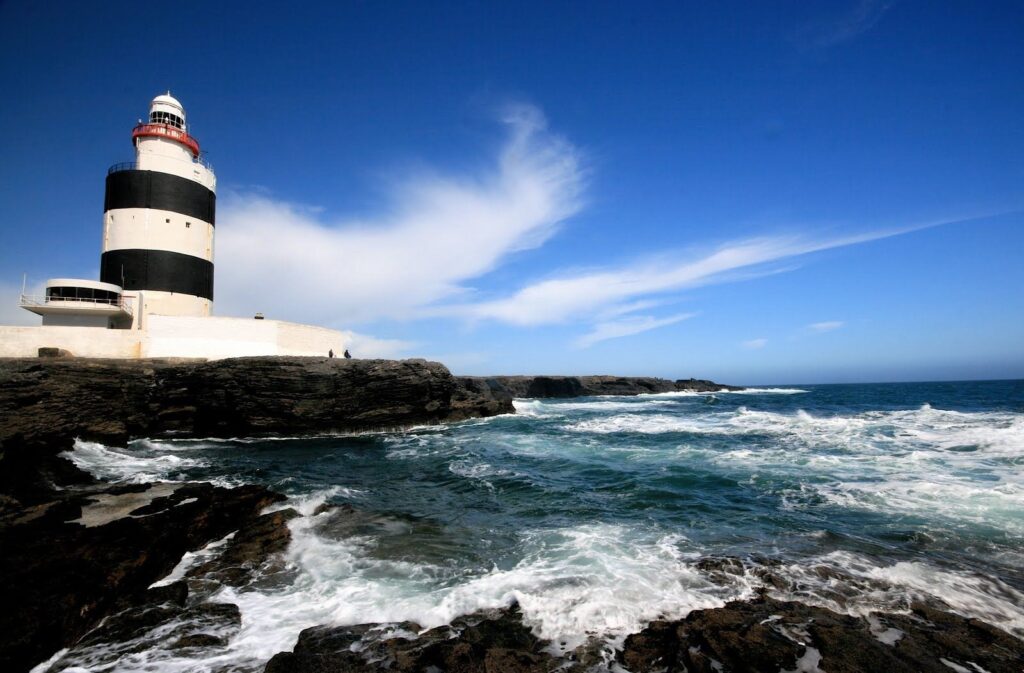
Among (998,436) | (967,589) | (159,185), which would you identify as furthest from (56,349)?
(998,436)

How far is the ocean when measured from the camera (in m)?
5.42

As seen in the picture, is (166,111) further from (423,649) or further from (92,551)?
(423,649)

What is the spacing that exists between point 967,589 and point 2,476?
16.9m

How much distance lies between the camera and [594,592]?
5793 millimetres

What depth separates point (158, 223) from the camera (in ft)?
70.3

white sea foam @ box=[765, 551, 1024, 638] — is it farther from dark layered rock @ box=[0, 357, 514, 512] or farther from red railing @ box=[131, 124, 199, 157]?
red railing @ box=[131, 124, 199, 157]

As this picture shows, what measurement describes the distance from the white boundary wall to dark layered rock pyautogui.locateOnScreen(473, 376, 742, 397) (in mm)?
47621

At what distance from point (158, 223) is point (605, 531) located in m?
23.9

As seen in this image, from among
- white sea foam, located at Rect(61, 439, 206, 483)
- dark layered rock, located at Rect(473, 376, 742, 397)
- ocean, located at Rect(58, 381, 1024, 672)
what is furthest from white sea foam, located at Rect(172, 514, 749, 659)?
dark layered rock, located at Rect(473, 376, 742, 397)

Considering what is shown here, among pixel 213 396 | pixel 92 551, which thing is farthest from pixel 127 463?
pixel 92 551

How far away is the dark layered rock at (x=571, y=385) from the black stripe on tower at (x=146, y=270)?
161 feet

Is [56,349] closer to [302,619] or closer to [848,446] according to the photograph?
[302,619]

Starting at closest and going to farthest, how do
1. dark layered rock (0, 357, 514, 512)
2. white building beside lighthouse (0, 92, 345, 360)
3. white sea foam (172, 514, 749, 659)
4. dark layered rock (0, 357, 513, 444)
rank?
white sea foam (172, 514, 749, 659)
dark layered rock (0, 357, 514, 512)
dark layered rock (0, 357, 513, 444)
white building beside lighthouse (0, 92, 345, 360)

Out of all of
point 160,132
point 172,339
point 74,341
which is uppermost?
point 160,132
